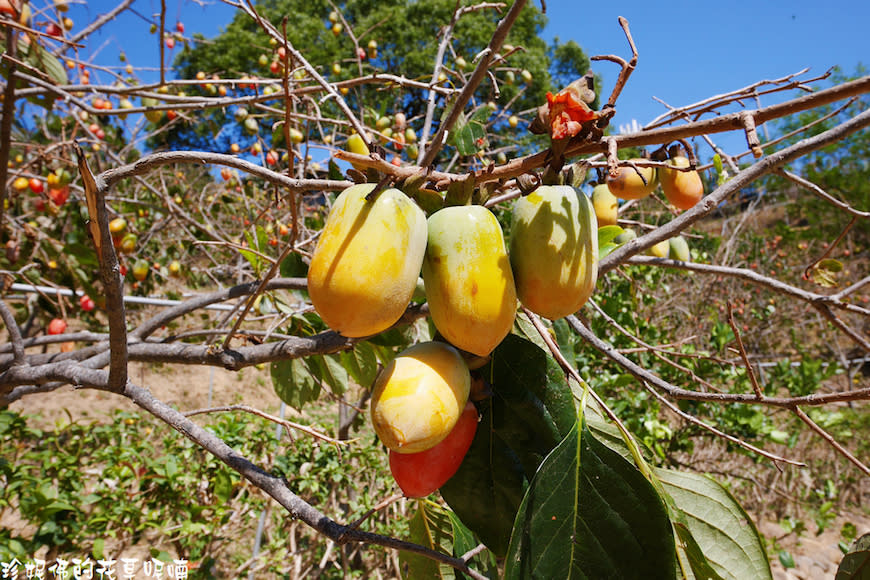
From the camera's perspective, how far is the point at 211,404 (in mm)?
4070

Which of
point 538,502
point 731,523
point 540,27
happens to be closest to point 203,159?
point 538,502

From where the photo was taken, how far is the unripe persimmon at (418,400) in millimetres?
480

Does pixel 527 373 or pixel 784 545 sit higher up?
pixel 527 373

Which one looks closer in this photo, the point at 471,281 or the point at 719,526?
the point at 471,281

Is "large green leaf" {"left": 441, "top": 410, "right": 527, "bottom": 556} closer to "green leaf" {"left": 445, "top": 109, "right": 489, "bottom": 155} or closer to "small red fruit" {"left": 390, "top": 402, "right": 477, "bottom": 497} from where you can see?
"small red fruit" {"left": 390, "top": 402, "right": 477, "bottom": 497}

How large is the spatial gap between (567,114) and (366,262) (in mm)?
235

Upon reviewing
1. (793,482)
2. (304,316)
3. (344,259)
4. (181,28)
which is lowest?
(793,482)

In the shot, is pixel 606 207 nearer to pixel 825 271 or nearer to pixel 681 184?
pixel 681 184

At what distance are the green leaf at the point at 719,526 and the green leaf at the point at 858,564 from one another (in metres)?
0.08

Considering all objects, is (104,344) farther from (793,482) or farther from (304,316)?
(793,482)

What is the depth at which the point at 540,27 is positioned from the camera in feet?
40.9

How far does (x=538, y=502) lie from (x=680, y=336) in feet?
12.6

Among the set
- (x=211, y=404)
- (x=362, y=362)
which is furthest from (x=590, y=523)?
(x=211, y=404)

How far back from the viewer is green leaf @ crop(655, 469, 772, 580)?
615 millimetres
